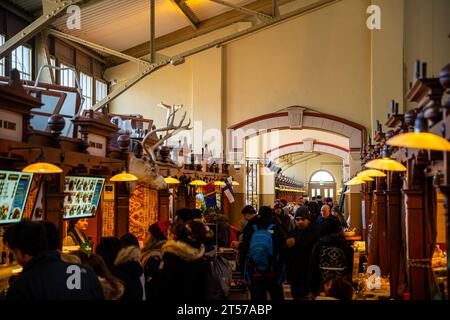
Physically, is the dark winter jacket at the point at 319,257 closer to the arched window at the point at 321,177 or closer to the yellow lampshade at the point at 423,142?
the yellow lampshade at the point at 423,142

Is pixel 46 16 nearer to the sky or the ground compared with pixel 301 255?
nearer to the sky

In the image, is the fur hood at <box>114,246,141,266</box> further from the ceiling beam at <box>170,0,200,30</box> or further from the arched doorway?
the arched doorway

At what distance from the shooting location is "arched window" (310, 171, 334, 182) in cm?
4091

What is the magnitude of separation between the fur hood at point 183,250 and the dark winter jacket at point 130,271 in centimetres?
38

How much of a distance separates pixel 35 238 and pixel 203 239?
2.57m

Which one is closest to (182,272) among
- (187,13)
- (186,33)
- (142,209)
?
(142,209)

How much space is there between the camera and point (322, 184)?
40.3 meters

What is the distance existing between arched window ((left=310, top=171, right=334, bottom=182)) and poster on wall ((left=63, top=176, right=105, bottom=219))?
33228 mm

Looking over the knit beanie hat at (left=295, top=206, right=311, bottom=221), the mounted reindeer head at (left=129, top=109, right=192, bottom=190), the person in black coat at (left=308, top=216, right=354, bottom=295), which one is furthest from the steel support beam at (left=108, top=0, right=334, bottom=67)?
the person in black coat at (left=308, top=216, right=354, bottom=295)

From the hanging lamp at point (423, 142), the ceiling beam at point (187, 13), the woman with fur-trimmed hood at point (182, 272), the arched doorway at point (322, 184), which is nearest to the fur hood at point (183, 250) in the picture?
the woman with fur-trimmed hood at point (182, 272)

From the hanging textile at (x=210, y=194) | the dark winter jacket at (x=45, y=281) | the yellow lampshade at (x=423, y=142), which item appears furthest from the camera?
the hanging textile at (x=210, y=194)

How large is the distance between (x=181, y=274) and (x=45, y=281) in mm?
2056

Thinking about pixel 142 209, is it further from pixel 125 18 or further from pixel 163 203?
pixel 125 18

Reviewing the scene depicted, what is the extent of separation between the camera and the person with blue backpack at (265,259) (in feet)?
24.1
